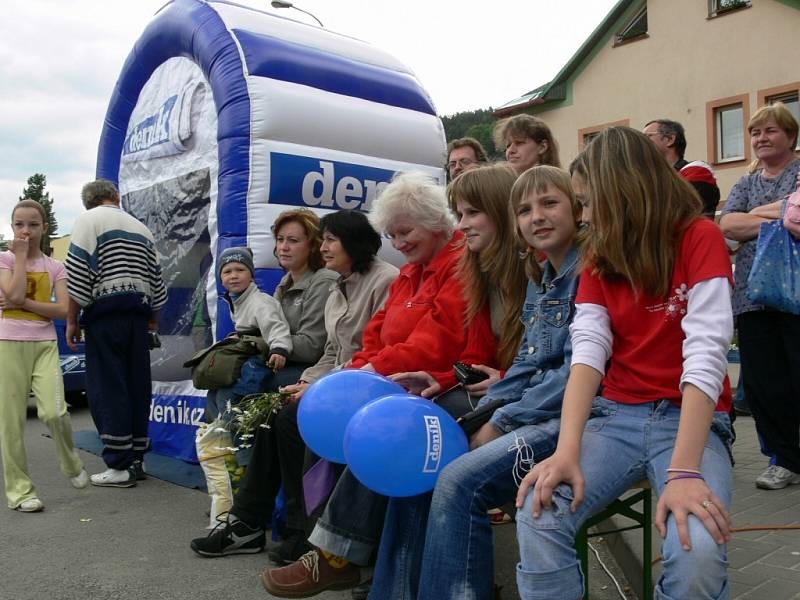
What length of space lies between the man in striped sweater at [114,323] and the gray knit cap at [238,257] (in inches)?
41.1

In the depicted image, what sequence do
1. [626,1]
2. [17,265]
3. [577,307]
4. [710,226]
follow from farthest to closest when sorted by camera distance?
[626,1] → [17,265] → [577,307] → [710,226]

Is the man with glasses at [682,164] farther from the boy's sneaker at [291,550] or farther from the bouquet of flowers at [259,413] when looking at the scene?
the boy's sneaker at [291,550]

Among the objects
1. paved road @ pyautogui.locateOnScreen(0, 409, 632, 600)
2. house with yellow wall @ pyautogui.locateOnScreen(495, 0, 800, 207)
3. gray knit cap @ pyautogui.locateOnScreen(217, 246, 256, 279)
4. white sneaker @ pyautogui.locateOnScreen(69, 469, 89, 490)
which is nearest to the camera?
paved road @ pyautogui.locateOnScreen(0, 409, 632, 600)

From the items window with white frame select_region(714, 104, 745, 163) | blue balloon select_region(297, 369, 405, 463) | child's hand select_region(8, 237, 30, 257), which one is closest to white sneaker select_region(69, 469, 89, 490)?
child's hand select_region(8, 237, 30, 257)

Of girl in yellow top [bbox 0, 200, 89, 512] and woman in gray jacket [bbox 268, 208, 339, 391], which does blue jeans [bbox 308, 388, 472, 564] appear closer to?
woman in gray jacket [bbox 268, 208, 339, 391]

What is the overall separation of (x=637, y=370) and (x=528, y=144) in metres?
2.32

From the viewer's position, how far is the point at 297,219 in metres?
4.62

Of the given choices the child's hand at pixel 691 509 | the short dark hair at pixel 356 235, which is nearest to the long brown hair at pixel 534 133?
the short dark hair at pixel 356 235

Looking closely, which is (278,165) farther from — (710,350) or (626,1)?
(626,1)

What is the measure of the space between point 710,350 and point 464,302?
1.29 meters

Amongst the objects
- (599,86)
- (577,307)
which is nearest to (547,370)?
(577,307)

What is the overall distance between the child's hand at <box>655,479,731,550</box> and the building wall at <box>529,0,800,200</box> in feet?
60.3

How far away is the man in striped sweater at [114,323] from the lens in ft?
17.9

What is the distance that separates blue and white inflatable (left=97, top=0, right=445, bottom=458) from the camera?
518cm
